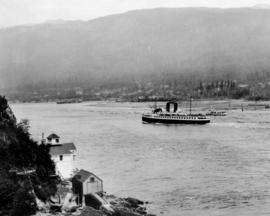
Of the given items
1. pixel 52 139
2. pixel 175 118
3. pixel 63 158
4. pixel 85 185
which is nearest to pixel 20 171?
pixel 85 185

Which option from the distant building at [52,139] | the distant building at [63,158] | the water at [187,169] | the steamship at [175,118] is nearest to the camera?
the water at [187,169]

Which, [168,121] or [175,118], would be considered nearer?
[175,118]

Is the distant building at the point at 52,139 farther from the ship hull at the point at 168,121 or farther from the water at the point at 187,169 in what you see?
the ship hull at the point at 168,121

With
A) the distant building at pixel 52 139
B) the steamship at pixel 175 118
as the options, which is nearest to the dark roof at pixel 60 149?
the distant building at pixel 52 139

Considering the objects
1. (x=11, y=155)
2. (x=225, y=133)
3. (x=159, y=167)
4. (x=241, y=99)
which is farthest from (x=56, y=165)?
(x=241, y=99)

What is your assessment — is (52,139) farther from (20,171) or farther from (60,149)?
(20,171)

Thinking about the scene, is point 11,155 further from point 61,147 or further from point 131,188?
point 131,188

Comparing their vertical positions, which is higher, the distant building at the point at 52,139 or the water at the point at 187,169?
the distant building at the point at 52,139

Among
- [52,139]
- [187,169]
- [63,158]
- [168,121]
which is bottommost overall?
[187,169]
